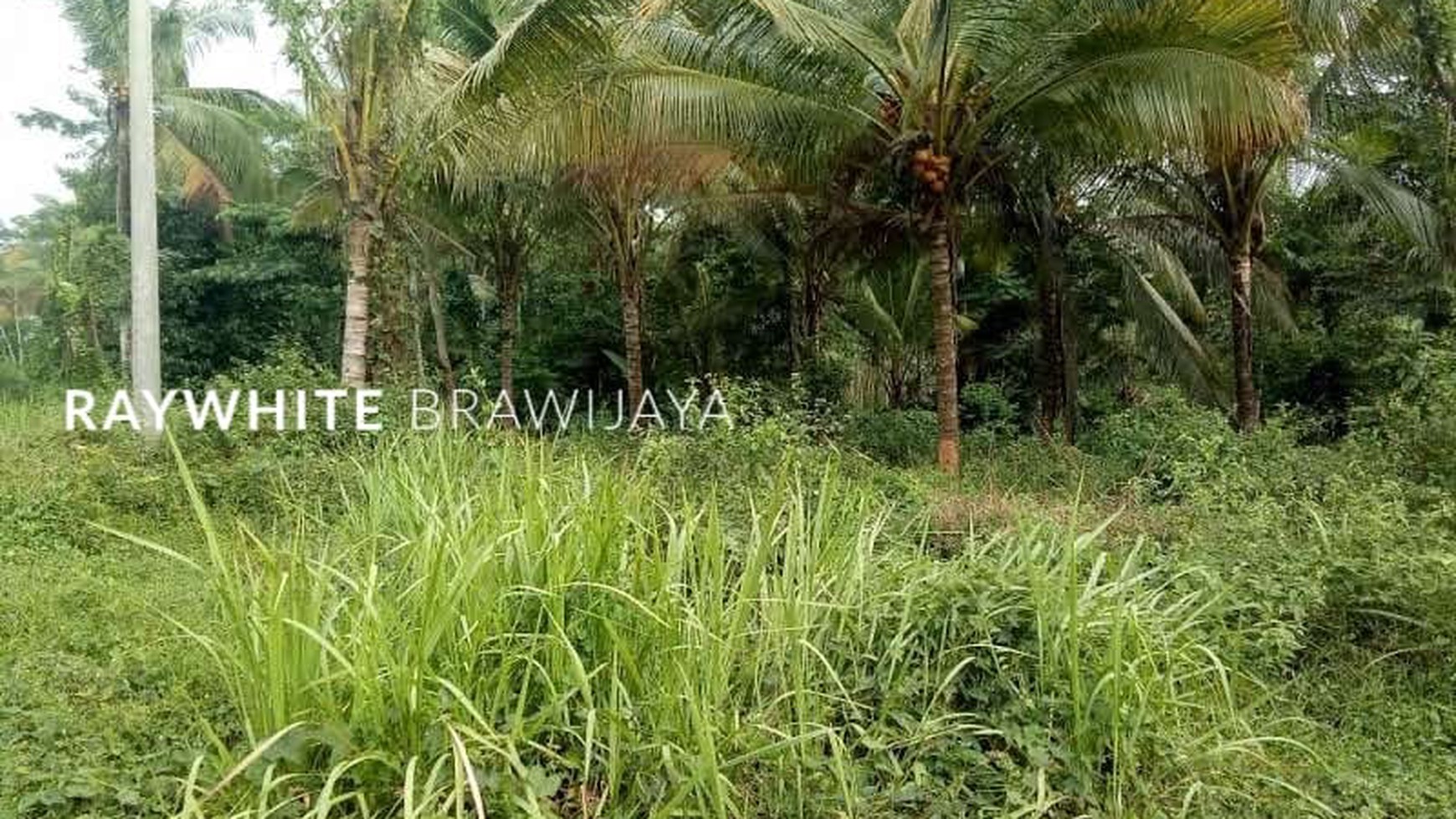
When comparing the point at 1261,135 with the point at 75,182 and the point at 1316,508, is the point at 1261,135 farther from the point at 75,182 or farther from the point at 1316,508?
the point at 75,182

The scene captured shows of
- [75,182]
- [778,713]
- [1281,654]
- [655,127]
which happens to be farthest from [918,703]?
[75,182]

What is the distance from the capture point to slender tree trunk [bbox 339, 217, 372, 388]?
823cm

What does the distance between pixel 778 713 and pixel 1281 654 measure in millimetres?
1976

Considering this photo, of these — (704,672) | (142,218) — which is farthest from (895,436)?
(704,672)

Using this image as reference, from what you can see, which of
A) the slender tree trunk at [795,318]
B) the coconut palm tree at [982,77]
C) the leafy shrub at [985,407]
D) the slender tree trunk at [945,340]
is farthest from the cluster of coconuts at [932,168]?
A: the slender tree trunk at [795,318]

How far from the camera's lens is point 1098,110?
7457mm

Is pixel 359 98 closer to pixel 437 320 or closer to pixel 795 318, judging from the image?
pixel 437 320

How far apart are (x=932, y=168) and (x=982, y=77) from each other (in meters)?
0.79

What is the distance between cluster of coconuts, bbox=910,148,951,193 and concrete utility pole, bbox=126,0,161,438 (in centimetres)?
603

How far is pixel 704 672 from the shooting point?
233cm

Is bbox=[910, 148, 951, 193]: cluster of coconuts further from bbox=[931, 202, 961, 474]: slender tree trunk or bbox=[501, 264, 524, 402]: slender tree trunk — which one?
bbox=[501, 264, 524, 402]: slender tree trunk

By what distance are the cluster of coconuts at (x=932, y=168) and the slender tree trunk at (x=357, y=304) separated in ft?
15.3

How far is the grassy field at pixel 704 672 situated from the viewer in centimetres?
216

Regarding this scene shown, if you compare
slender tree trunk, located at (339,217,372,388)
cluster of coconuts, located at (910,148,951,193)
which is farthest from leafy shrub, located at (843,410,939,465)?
slender tree trunk, located at (339,217,372,388)
